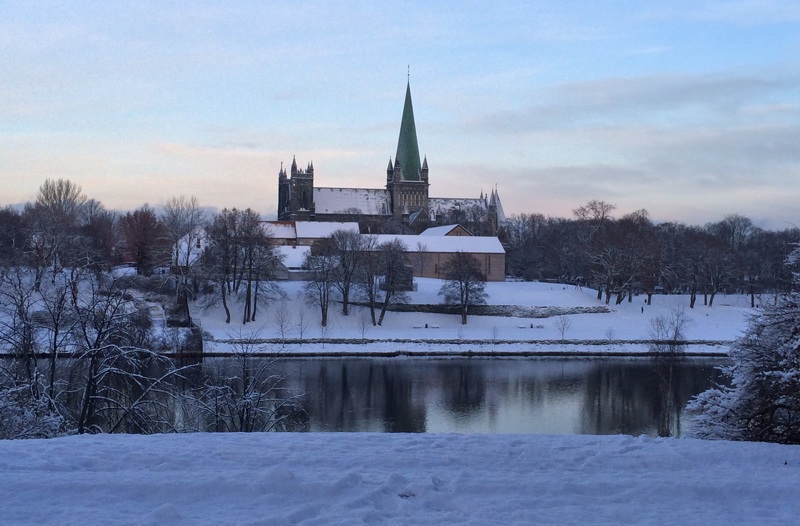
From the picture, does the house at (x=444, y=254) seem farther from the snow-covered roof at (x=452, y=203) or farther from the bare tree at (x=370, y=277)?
the snow-covered roof at (x=452, y=203)

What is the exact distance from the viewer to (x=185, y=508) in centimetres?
582

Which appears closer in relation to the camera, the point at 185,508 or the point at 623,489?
Result: the point at 185,508

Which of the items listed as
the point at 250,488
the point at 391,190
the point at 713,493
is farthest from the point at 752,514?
the point at 391,190

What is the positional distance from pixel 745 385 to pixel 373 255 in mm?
36218

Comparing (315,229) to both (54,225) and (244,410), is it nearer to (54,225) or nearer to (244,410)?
(54,225)

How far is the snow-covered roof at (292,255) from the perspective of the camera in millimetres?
55438

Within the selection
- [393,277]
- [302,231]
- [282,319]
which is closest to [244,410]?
[282,319]

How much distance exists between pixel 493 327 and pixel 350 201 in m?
54.7

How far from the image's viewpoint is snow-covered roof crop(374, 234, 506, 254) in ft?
202

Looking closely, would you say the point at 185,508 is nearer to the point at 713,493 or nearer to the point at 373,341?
the point at 713,493

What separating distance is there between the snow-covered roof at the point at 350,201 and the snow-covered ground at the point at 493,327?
43088 millimetres

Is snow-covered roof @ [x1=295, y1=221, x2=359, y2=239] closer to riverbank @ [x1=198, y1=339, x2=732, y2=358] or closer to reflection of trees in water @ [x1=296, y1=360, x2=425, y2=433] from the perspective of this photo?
riverbank @ [x1=198, y1=339, x2=732, y2=358]

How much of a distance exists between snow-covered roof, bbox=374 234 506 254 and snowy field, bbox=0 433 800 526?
171ft

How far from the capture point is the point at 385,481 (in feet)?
21.9
